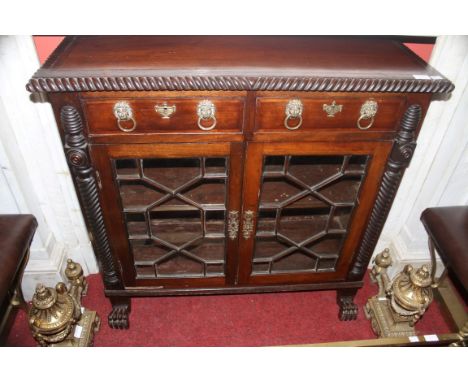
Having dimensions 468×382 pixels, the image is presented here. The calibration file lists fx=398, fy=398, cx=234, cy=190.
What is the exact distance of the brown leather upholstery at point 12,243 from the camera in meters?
1.49

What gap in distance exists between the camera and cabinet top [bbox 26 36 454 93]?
4.02 feet

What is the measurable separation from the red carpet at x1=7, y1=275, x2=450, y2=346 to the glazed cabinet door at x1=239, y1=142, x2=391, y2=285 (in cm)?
34

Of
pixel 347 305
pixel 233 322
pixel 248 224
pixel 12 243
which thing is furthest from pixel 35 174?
pixel 347 305

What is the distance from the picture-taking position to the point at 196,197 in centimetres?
173

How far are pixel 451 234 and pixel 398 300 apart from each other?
47 centimetres

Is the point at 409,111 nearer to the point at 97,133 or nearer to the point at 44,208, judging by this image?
the point at 97,133

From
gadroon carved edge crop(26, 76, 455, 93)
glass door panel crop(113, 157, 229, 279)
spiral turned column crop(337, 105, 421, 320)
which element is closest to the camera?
gadroon carved edge crop(26, 76, 455, 93)

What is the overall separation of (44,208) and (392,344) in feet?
5.97

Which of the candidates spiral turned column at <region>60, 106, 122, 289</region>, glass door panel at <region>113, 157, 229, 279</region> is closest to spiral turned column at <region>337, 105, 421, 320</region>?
glass door panel at <region>113, 157, 229, 279</region>

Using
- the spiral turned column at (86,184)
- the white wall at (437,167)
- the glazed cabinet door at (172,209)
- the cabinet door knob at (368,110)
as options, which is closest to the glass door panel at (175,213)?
the glazed cabinet door at (172,209)

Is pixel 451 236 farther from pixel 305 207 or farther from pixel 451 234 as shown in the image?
pixel 305 207

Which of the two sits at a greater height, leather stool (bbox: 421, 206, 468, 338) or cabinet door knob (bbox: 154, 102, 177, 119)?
cabinet door knob (bbox: 154, 102, 177, 119)

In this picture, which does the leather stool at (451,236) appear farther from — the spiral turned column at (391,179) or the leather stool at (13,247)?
the leather stool at (13,247)

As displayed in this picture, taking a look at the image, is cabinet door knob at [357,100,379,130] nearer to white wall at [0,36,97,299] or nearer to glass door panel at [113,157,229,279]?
glass door panel at [113,157,229,279]
